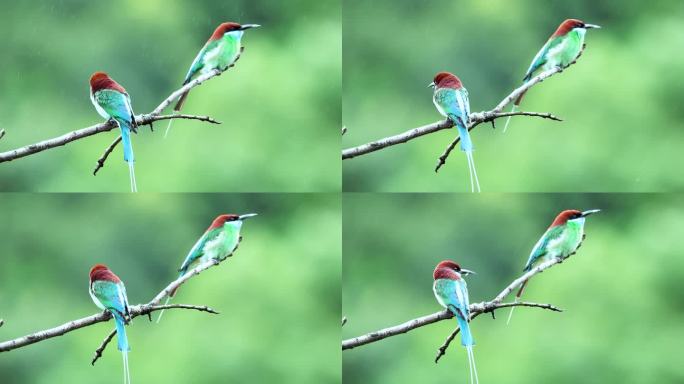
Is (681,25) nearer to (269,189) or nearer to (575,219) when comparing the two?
(575,219)

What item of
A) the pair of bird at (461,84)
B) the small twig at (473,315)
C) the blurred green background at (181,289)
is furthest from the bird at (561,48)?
the blurred green background at (181,289)

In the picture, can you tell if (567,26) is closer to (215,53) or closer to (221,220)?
(215,53)

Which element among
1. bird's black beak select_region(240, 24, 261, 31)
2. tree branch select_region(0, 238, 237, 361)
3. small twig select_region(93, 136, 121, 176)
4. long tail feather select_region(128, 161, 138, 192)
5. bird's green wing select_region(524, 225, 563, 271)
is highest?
bird's black beak select_region(240, 24, 261, 31)

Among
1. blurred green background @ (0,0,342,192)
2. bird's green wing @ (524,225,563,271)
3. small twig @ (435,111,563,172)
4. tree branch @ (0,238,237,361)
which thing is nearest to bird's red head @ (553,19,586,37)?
small twig @ (435,111,563,172)

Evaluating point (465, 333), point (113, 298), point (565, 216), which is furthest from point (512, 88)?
point (113, 298)

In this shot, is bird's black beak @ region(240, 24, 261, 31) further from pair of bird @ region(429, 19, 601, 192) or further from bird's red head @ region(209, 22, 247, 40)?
pair of bird @ region(429, 19, 601, 192)

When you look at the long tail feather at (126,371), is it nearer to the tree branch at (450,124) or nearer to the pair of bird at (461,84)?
the tree branch at (450,124)
